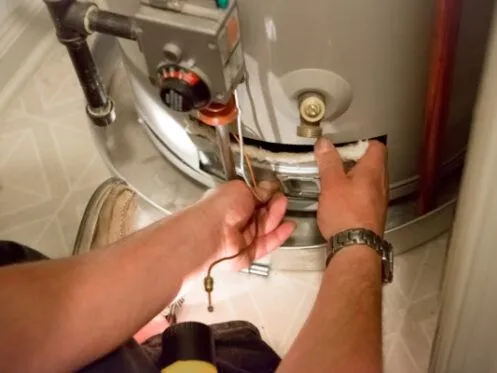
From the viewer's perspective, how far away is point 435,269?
1.01 metres

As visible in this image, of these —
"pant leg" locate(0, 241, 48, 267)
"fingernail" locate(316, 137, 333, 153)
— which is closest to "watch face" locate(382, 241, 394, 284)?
"fingernail" locate(316, 137, 333, 153)

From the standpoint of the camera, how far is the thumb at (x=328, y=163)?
777 mm

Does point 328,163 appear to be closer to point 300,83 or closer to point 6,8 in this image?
point 300,83

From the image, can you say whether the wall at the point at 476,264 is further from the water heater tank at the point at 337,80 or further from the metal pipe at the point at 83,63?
the metal pipe at the point at 83,63

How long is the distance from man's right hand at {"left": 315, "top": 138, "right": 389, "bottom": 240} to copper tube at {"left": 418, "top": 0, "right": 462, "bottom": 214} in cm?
7

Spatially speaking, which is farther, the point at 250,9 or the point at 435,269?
the point at 435,269

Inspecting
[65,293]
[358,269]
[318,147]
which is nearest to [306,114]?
[318,147]

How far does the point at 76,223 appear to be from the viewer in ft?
3.62

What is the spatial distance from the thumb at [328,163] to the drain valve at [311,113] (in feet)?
0.05

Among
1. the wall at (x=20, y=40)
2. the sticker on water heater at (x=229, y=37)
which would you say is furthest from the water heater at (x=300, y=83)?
the wall at (x=20, y=40)

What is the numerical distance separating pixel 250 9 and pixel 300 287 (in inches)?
17.1

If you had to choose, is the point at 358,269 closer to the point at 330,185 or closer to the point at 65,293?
the point at 330,185

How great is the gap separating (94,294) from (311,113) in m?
0.29

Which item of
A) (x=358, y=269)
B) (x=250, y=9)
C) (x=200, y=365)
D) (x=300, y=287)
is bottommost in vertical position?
(x=300, y=287)
